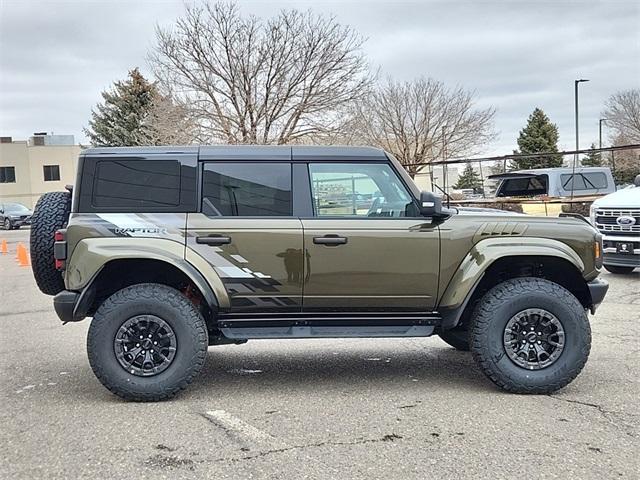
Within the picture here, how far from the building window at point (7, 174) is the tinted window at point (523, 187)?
50083mm

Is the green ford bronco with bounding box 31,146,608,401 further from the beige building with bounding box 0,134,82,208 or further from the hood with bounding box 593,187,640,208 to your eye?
the beige building with bounding box 0,134,82,208

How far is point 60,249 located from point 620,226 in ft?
29.7

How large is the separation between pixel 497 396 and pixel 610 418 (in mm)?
810

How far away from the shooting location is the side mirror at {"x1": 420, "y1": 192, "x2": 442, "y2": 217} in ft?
16.0

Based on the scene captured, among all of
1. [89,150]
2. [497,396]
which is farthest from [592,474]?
[89,150]

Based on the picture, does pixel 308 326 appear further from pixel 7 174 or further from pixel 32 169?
pixel 7 174

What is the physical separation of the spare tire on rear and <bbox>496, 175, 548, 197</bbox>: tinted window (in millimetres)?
12546

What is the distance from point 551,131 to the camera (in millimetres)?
45156

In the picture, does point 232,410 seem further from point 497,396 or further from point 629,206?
point 629,206

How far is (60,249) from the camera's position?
4.76 m

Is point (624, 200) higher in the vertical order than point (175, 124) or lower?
lower

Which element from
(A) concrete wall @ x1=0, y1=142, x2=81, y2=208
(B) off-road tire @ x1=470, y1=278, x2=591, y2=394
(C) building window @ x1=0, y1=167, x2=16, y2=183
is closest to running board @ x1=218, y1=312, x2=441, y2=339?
(B) off-road tire @ x1=470, y1=278, x2=591, y2=394

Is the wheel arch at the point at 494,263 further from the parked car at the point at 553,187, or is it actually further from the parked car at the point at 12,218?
the parked car at the point at 12,218

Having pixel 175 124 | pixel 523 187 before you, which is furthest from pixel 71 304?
pixel 175 124
